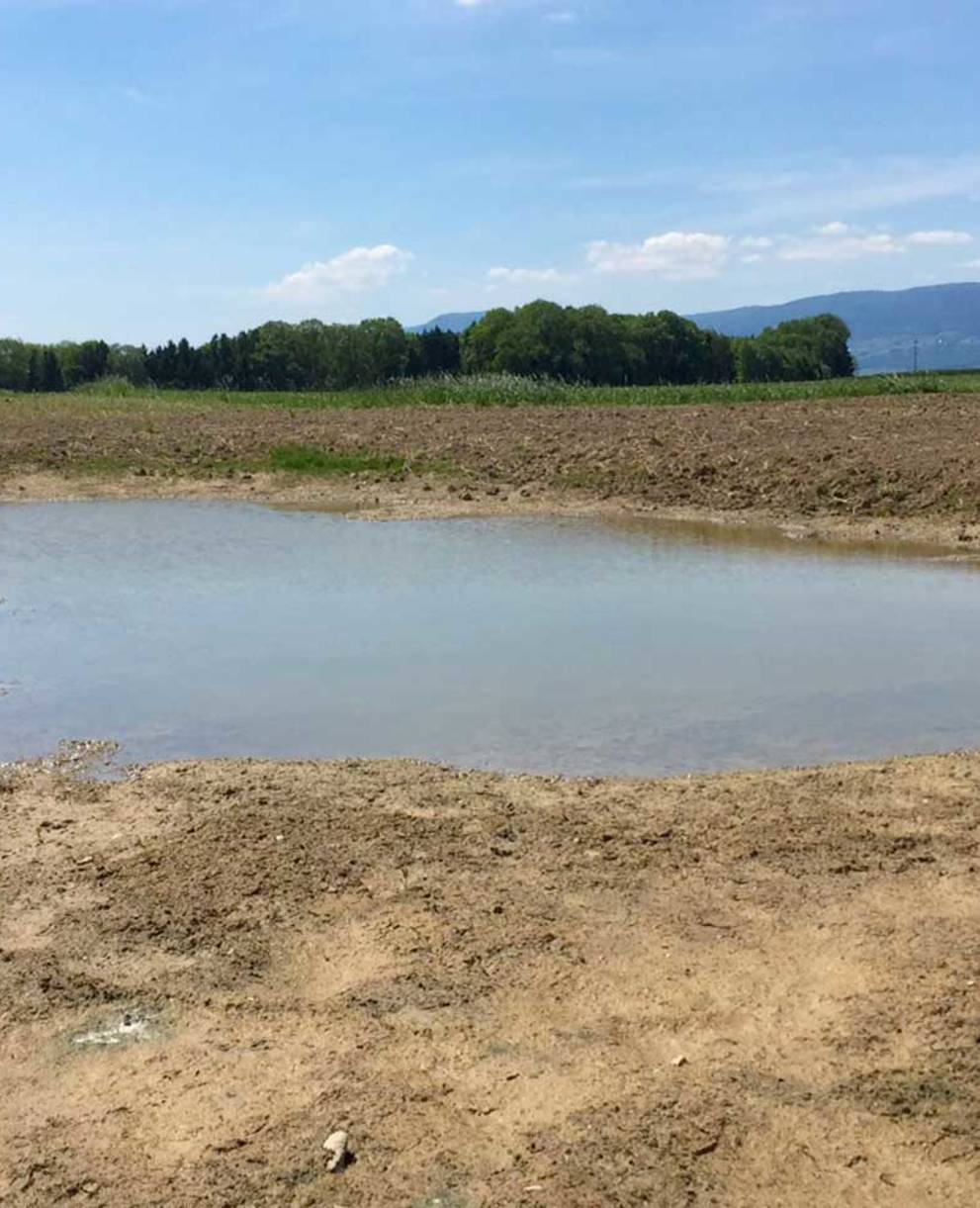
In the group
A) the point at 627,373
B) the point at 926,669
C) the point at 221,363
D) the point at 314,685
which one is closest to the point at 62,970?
the point at 314,685

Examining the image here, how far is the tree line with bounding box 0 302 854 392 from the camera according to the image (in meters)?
76.8

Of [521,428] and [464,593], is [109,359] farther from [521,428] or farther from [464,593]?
[464,593]

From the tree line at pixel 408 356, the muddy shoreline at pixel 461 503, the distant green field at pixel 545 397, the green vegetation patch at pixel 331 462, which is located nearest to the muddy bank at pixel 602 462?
the muddy shoreline at pixel 461 503

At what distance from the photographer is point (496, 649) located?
10.7 m

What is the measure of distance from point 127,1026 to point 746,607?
8.60m

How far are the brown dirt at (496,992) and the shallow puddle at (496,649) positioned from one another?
4.27 feet

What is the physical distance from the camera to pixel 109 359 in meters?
84.2

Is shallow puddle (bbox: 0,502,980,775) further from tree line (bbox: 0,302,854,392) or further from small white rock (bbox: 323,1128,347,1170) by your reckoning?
tree line (bbox: 0,302,854,392)

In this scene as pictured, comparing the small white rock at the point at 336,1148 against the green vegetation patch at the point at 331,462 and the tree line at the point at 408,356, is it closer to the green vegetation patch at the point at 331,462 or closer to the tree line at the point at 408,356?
the green vegetation patch at the point at 331,462

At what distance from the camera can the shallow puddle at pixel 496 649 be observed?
8398 millimetres

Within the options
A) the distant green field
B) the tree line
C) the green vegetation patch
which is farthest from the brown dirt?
the tree line

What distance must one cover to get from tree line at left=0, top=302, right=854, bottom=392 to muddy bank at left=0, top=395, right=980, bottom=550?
46.9m

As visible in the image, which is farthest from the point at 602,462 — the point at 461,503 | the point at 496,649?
the point at 496,649

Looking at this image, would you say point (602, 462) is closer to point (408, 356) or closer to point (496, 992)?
point (496, 992)
